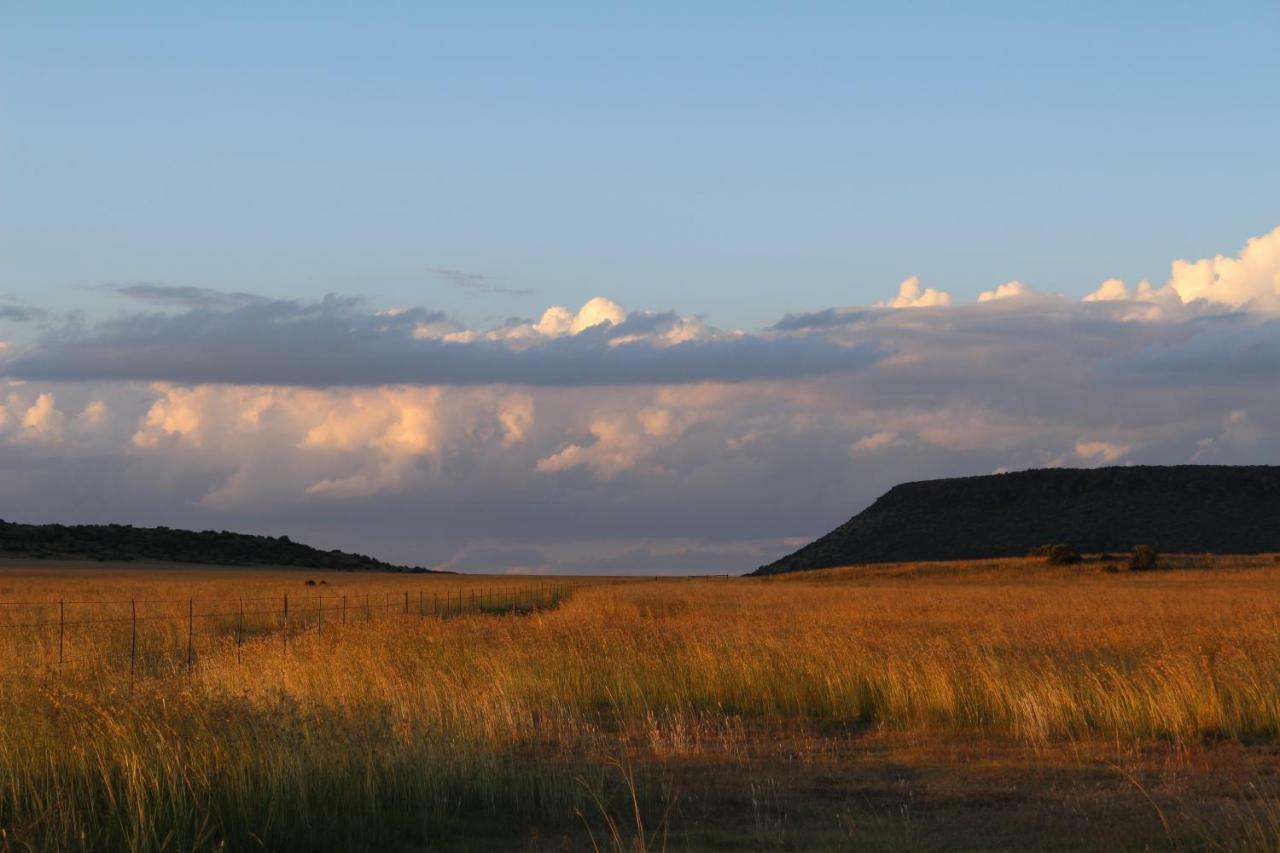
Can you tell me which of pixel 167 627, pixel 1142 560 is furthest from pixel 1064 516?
pixel 167 627

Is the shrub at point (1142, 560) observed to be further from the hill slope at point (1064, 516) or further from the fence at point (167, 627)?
the fence at point (167, 627)

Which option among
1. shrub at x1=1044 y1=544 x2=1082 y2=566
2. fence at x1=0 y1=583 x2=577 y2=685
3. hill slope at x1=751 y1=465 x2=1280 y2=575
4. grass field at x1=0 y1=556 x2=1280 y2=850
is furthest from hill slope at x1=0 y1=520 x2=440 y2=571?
grass field at x1=0 y1=556 x2=1280 y2=850

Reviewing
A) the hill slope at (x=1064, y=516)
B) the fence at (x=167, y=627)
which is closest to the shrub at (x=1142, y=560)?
the hill slope at (x=1064, y=516)

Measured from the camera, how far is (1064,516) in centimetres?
12544

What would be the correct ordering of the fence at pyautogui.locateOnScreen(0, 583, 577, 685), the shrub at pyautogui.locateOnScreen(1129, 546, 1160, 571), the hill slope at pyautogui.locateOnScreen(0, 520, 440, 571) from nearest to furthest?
the fence at pyautogui.locateOnScreen(0, 583, 577, 685)
the shrub at pyautogui.locateOnScreen(1129, 546, 1160, 571)
the hill slope at pyautogui.locateOnScreen(0, 520, 440, 571)

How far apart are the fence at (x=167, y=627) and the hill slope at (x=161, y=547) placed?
63189mm

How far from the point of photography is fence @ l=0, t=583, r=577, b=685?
73.3 feet

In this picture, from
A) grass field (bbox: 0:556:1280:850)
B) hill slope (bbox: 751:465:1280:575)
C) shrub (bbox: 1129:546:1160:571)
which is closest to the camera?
grass field (bbox: 0:556:1280:850)

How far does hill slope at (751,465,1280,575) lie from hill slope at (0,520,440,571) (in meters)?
45.6

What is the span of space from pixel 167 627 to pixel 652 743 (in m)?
19.7

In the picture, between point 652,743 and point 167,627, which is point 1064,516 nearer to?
point 167,627

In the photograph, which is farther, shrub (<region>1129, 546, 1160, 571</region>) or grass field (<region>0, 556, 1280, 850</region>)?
shrub (<region>1129, 546, 1160, 571</region>)

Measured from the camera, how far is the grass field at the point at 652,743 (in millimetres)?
10227

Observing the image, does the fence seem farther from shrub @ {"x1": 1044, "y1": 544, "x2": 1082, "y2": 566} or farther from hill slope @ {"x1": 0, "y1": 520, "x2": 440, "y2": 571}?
hill slope @ {"x1": 0, "y1": 520, "x2": 440, "y2": 571}
